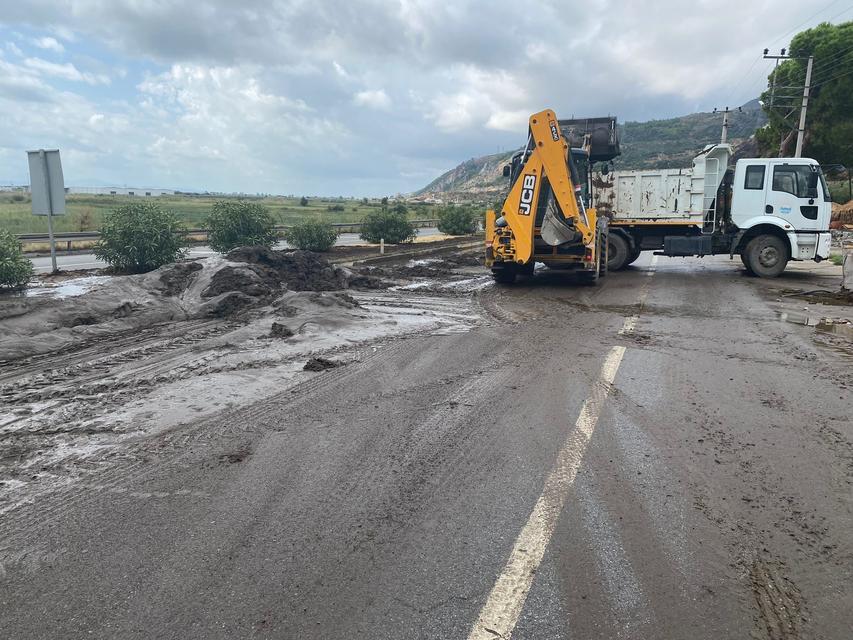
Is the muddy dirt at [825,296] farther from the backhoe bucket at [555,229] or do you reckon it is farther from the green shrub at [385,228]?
the green shrub at [385,228]

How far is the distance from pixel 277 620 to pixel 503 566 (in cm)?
116

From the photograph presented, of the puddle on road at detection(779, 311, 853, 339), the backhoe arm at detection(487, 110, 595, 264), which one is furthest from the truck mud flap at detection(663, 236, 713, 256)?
the puddle on road at detection(779, 311, 853, 339)

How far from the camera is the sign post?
44.0ft

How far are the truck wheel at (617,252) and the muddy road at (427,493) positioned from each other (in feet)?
30.9

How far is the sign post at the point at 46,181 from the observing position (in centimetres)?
1341

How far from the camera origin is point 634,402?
217 inches

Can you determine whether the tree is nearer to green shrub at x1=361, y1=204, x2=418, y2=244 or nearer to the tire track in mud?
green shrub at x1=361, y1=204, x2=418, y2=244

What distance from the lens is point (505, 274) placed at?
46.0 ft

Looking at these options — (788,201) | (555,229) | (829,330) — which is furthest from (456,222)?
(829,330)

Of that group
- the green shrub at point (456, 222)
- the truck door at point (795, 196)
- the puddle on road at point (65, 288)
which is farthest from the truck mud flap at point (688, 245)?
the green shrub at point (456, 222)

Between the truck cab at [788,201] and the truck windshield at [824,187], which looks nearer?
the truck windshield at [824,187]

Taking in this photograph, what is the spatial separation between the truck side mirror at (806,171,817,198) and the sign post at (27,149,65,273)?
1835cm

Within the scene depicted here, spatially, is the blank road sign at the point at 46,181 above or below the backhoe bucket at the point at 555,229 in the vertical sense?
above

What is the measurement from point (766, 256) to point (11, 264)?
1781 cm
